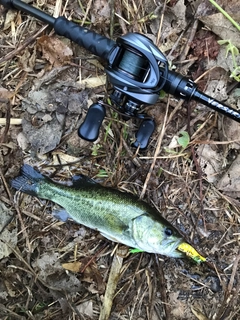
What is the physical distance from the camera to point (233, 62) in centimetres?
324

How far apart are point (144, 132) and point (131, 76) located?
521 mm

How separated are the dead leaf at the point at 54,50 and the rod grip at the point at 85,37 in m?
0.21

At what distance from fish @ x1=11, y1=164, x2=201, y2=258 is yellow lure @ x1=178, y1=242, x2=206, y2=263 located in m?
0.03

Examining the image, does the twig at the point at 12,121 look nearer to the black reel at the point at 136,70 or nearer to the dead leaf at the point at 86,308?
the black reel at the point at 136,70

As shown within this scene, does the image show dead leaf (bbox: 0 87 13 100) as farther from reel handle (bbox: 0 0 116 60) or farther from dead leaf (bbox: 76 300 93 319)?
dead leaf (bbox: 76 300 93 319)

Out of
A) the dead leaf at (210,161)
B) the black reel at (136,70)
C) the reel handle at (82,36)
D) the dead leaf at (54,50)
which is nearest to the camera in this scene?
the black reel at (136,70)

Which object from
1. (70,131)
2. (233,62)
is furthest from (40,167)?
(233,62)

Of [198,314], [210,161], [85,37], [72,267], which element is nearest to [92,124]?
[85,37]

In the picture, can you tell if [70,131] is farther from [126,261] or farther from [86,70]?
[126,261]

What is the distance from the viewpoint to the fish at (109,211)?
10.2 ft

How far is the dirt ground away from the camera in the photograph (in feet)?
10.9

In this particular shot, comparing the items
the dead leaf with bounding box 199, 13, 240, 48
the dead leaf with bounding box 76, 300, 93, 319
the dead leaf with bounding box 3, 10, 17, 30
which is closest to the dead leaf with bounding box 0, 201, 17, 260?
the dead leaf with bounding box 76, 300, 93, 319

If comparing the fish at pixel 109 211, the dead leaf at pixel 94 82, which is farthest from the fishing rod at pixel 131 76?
the fish at pixel 109 211

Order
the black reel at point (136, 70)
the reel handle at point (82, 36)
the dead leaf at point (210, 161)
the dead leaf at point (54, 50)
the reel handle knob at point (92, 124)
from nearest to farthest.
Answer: the black reel at point (136, 70) → the reel handle at point (82, 36) → the reel handle knob at point (92, 124) → the dead leaf at point (54, 50) → the dead leaf at point (210, 161)
